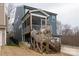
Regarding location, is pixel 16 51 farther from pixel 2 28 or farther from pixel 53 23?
pixel 53 23

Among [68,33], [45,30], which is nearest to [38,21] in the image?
[45,30]

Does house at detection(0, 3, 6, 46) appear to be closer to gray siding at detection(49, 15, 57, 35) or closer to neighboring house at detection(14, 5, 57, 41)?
neighboring house at detection(14, 5, 57, 41)

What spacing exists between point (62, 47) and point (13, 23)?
0.73 meters

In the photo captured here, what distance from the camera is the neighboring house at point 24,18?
3670 millimetres

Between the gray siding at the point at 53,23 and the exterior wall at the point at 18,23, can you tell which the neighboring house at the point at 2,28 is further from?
the gray siding at the point at 53,23

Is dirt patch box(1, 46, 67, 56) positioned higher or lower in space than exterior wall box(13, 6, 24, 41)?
lower

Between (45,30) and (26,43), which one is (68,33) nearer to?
(45,30)

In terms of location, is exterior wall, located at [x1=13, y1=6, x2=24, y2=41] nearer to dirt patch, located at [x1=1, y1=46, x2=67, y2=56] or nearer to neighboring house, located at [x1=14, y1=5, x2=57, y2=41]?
neighboring house, located at [x1=14, y1=5, x2=57, y2=41]

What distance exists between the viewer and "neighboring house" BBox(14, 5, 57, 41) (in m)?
3.67

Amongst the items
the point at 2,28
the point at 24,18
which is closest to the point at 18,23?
the point at 24,18

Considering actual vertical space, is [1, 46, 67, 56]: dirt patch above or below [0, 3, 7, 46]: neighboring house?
below

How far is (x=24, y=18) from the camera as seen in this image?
3686 millimetres

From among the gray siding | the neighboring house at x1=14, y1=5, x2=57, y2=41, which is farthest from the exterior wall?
the gray siding

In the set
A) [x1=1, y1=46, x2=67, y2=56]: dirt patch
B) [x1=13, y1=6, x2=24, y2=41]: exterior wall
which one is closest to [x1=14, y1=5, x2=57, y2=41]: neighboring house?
[x1=13, y1=6, x2=24, y2=41]: exterior wall
